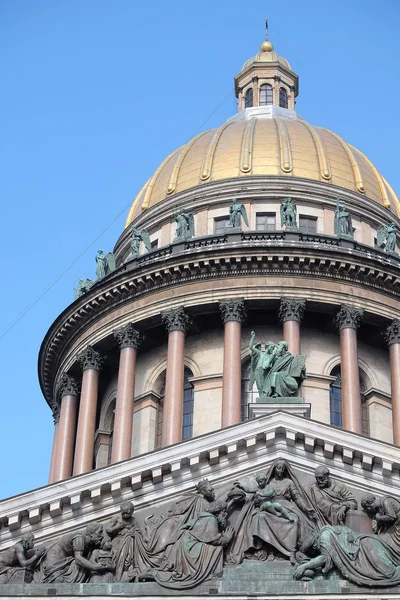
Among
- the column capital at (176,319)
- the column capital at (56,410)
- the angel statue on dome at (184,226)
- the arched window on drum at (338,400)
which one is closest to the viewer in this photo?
the arched window on drum at (338,400)

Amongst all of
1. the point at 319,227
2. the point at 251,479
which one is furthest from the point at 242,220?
the point at 251,479

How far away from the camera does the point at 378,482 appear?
30.0 meters

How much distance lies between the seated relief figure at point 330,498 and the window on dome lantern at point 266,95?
36730mm

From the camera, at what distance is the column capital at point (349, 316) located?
160 ft

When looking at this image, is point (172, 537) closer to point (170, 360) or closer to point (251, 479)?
point (251, 479)

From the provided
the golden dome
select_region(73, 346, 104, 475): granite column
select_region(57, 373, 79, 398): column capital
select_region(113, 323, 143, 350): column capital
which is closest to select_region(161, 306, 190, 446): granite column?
select_region(113, 323, 143, 350): column capital

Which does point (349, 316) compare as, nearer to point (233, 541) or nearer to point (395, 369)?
point (395, 369)

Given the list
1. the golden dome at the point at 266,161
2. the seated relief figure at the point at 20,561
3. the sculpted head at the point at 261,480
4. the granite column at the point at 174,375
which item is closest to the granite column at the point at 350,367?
the granite column at the point at 174,375

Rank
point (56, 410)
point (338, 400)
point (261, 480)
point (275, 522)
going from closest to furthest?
point (275, 522), point (261, 480), point (338, 400), point (56, 410)

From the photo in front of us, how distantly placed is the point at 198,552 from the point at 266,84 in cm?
3990

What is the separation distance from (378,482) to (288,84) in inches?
1510

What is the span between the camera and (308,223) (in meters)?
53.6

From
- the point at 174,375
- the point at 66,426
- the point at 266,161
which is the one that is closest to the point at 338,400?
the point at 174,375

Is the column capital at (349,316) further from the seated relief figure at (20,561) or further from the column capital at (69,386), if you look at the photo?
the seated relief figure at (20,561)
